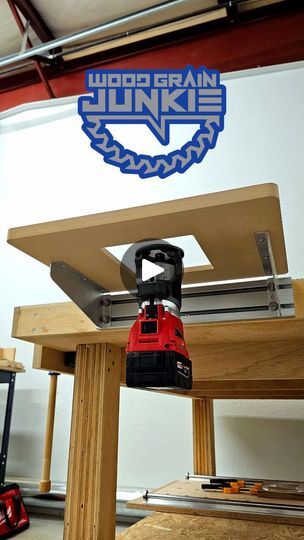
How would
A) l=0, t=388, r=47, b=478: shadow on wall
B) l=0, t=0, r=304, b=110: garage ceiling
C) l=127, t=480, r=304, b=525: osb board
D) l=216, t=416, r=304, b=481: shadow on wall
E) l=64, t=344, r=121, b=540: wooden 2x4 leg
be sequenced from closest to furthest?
l=64, t=344, r=121, b=540: wooden 2x4 leg
l=127, t=480, r=304, b=525: osb board
l=216, t=416, r=304, b=481: shadow on wall
l=0, t=388, r=47, b=478: shadow on wall
l=0, t=0, r=304, b=110: garage ceiling

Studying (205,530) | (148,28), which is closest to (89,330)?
(205,530)

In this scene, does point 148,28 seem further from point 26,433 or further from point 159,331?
point 159,331

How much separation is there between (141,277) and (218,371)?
1.09 feet

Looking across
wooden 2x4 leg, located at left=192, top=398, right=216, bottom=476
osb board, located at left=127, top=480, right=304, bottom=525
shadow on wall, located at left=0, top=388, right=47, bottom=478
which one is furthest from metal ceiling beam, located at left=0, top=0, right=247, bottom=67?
osb board, located at left=127, top=480, right=304, bottom=525

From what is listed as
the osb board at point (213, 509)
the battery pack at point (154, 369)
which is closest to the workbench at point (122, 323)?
the battery pack at point (154, 369)

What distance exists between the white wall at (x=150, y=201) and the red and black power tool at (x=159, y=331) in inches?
57.9

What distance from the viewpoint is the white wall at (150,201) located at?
1.89 meters

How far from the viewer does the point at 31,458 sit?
2203 mm

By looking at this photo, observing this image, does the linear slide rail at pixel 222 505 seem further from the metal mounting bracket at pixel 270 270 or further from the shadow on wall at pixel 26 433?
the shadow on wall at pixel 26 433

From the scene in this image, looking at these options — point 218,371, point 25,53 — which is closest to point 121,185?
point 25,53

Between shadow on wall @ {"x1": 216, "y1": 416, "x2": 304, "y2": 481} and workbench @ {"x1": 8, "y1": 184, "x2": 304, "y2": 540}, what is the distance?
3.90 ft

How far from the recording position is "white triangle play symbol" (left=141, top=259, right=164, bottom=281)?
1.92 ft

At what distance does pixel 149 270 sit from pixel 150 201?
190 cm
